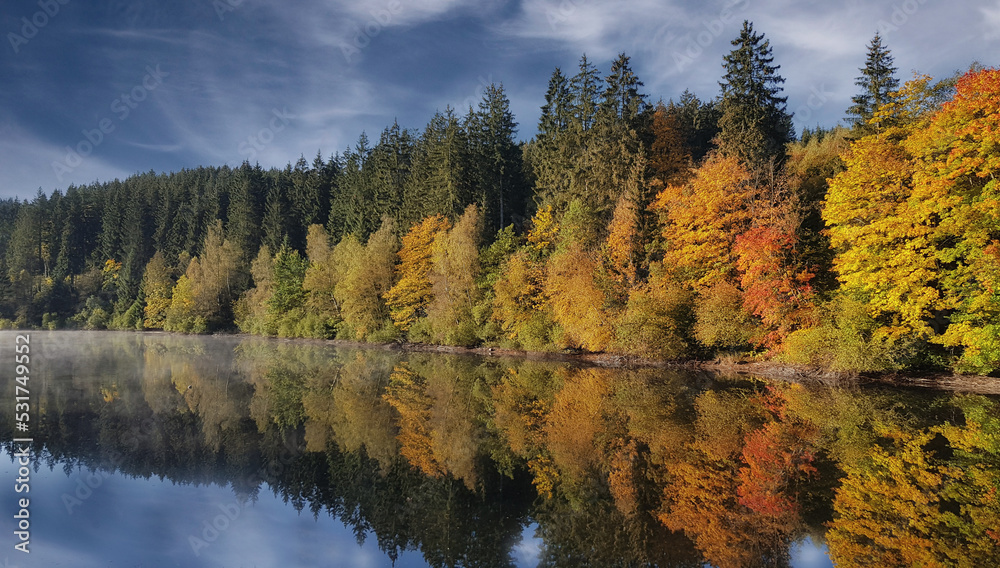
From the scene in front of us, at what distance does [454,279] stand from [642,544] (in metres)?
42.0

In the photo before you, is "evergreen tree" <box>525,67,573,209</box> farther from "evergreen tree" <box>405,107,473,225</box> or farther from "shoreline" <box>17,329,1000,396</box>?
"shoreline" <box>17,329,1000,396</box>

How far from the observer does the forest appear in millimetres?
24609

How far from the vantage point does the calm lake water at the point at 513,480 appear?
29.9 ft

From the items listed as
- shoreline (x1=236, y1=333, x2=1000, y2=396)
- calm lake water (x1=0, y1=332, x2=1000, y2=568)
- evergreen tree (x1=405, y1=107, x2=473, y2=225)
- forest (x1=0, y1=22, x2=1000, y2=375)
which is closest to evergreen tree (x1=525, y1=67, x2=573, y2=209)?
forest (x1=0, y1=22, x2=1000, y2=375)

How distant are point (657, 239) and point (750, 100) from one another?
617 inches

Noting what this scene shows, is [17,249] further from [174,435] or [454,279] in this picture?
[174,435]

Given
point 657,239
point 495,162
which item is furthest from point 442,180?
point 657,239

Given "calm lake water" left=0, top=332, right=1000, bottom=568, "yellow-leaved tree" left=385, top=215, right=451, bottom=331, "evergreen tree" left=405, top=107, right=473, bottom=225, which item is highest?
"evergreen tree" left=405, top=107, right=473, bottom=225

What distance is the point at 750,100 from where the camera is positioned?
4253cm

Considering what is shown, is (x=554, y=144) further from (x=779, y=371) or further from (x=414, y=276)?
(x=779, y=371)

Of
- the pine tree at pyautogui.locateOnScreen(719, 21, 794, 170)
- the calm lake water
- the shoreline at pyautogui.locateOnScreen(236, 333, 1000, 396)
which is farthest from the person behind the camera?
the pine tree at pyautogui.locateOnScreen(719, 21, 794, 170)

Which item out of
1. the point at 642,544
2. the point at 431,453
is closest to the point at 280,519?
the point at 431,453

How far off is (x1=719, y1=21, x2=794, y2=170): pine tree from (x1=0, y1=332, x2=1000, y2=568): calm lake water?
23.5 m

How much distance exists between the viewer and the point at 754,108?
137 feet
